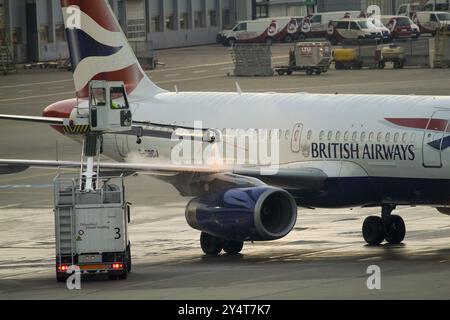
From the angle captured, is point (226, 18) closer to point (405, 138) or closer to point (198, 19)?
point (198, 19)

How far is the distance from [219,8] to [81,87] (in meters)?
94.5

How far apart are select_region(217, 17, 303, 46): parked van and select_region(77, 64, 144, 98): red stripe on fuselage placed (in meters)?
83.1

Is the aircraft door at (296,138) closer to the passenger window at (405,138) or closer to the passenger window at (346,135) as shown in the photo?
the passenger window at (346,135)

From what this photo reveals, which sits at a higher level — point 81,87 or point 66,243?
point 81,87

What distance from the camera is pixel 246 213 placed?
30.1m

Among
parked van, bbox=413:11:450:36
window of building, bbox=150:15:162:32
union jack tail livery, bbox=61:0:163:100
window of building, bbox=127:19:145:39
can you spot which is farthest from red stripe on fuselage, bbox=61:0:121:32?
window of building, bbox=150:15:162:32

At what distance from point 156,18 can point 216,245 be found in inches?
3586

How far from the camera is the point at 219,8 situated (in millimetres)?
131875

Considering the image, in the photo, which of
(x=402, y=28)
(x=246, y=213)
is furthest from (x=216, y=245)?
(x=402, y=28)

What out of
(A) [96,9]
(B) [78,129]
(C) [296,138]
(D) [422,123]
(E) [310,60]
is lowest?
(C) [296,138]

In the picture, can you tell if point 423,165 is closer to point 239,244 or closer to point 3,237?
point 239,244

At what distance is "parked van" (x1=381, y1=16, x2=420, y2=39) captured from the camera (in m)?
117

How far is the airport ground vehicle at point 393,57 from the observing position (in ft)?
309
